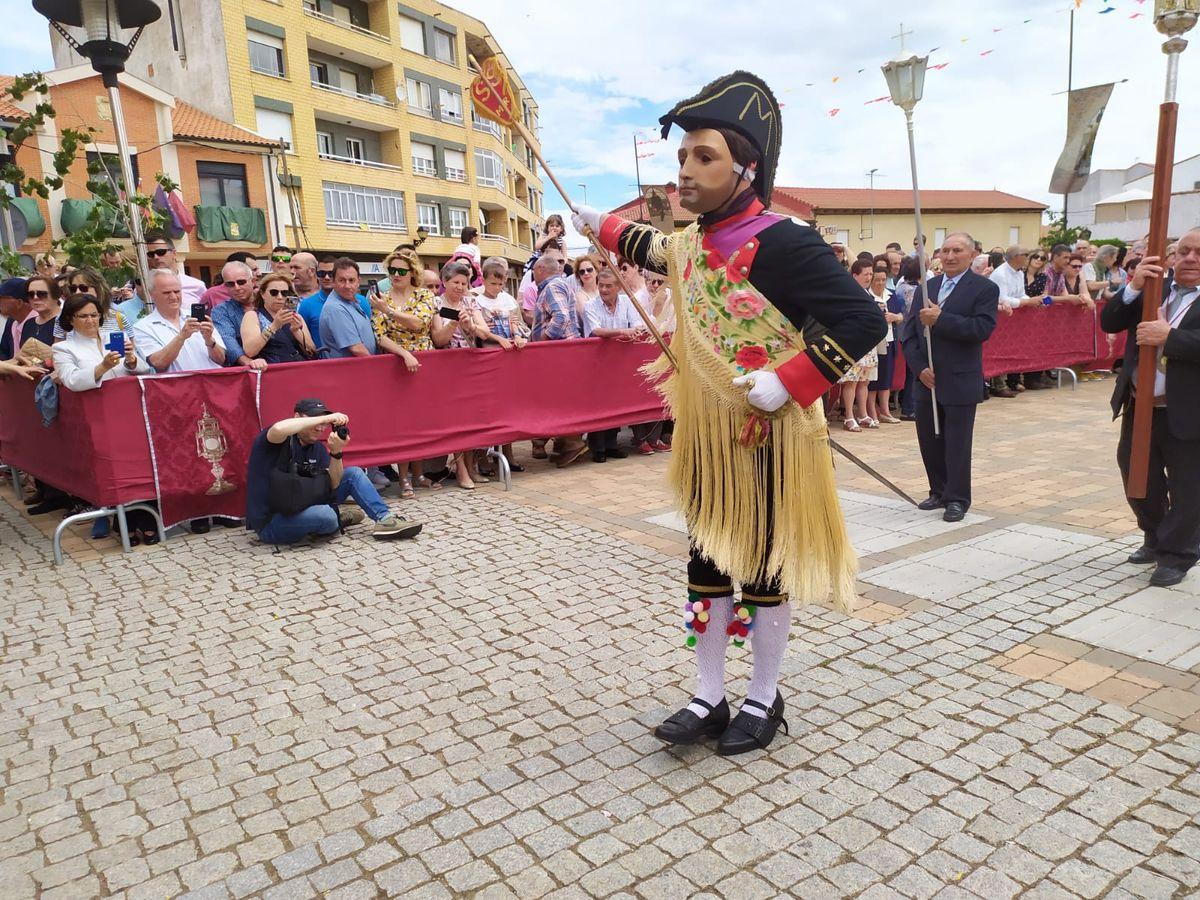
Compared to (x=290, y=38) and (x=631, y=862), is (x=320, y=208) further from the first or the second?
(x=631, y=862)

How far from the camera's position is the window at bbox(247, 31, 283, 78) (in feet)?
92.4

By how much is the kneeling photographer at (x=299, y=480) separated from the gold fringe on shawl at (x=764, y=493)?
3.36m

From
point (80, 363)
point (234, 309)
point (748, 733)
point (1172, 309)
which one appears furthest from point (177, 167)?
point (748, 733)

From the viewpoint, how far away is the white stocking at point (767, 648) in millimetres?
2867

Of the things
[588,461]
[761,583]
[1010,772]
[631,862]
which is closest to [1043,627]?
[1010,772]

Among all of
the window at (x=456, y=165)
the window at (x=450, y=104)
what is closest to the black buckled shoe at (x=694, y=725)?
the window at (x=456, y=165)

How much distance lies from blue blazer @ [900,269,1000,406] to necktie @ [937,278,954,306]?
0.18 feet

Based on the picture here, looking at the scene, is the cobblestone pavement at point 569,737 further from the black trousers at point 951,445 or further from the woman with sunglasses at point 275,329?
the woman with sunglasses at point 275,329

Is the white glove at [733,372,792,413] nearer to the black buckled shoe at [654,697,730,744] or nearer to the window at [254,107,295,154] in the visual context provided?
the black buckled shoe at [654,697,730,744]

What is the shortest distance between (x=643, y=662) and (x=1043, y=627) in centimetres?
189

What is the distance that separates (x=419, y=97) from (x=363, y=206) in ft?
22.3

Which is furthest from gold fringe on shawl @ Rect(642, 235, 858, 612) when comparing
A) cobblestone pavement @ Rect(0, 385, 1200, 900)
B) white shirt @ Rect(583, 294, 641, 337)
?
white shirt @ Rect(583, 294, 641, 337)

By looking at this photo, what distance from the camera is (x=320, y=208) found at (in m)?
29.8

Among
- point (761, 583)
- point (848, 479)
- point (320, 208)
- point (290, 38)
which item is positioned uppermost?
point (290, 38)
